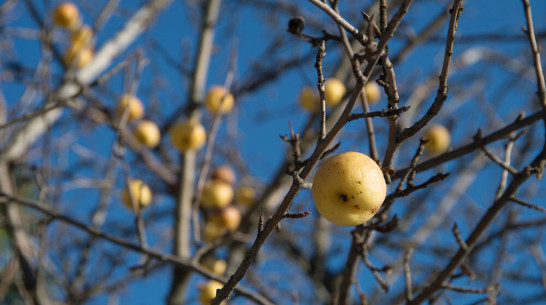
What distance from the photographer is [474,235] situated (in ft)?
4.67

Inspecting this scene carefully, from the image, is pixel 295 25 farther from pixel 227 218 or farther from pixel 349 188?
pixel 227 218

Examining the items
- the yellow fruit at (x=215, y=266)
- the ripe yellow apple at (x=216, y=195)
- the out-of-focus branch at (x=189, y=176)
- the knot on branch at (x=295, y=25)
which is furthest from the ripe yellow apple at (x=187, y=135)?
the knot on branch at (x=295, y=25)

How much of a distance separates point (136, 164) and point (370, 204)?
3170 mm

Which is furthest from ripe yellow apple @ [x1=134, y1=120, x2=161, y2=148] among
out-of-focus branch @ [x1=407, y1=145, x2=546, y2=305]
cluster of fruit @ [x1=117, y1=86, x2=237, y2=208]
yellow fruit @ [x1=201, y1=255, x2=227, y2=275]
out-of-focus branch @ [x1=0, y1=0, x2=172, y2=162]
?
out-of-focus branch @ [x1=407, y1=145, x2=546, y2=305]

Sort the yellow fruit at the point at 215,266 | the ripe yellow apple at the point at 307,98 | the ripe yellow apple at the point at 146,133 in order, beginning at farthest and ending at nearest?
the ripe yellow apple at the point at 307,98 → the ripe yellow apple at the point at 146,133 → the yellow fruit at the point at 215,266

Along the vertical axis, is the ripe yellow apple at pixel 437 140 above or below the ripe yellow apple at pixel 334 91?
above

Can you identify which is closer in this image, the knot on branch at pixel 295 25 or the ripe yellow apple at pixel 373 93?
the knot on branch at pixel 295 25

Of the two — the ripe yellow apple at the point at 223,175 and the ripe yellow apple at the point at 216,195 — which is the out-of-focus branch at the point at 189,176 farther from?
the ripe yellow apple at the point at 223,175

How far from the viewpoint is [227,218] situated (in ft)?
11.6

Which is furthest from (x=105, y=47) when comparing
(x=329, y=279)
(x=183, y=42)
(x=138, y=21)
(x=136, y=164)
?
(x=329, y=279)

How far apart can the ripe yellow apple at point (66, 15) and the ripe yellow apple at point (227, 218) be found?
237 centimetres

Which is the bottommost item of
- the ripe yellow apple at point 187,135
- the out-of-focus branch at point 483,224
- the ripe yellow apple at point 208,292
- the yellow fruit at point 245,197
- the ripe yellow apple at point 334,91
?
the out-of-focus branch at point 483,224

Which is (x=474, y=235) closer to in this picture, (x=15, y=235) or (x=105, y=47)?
(x=15, y=235)

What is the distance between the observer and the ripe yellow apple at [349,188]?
108 cm
